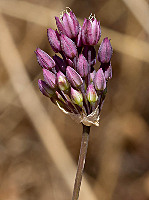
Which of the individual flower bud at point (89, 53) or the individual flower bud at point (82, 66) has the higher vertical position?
the individual flower bud at point (89, 53)

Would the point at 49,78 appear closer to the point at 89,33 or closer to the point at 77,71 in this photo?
the point at 77,71

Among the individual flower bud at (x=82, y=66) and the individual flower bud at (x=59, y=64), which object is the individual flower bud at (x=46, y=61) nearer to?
the individual flower bud at (x=59, y=64)

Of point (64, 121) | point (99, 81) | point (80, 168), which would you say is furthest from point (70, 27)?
point (64, 121)

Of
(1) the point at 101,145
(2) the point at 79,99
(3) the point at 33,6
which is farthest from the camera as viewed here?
(1) the point at 101,145

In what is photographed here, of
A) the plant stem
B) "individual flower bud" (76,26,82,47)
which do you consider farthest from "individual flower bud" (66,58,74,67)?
the plant stem

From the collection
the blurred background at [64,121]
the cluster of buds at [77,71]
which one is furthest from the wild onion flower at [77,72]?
the blurred background at [64,121]

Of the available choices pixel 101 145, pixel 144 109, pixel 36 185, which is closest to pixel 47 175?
pixel 36 185

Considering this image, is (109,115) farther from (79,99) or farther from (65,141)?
(79,99)

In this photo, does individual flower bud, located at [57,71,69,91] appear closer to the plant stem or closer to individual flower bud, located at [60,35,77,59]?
→ individual flower bud, located at [60,35,77,59]
